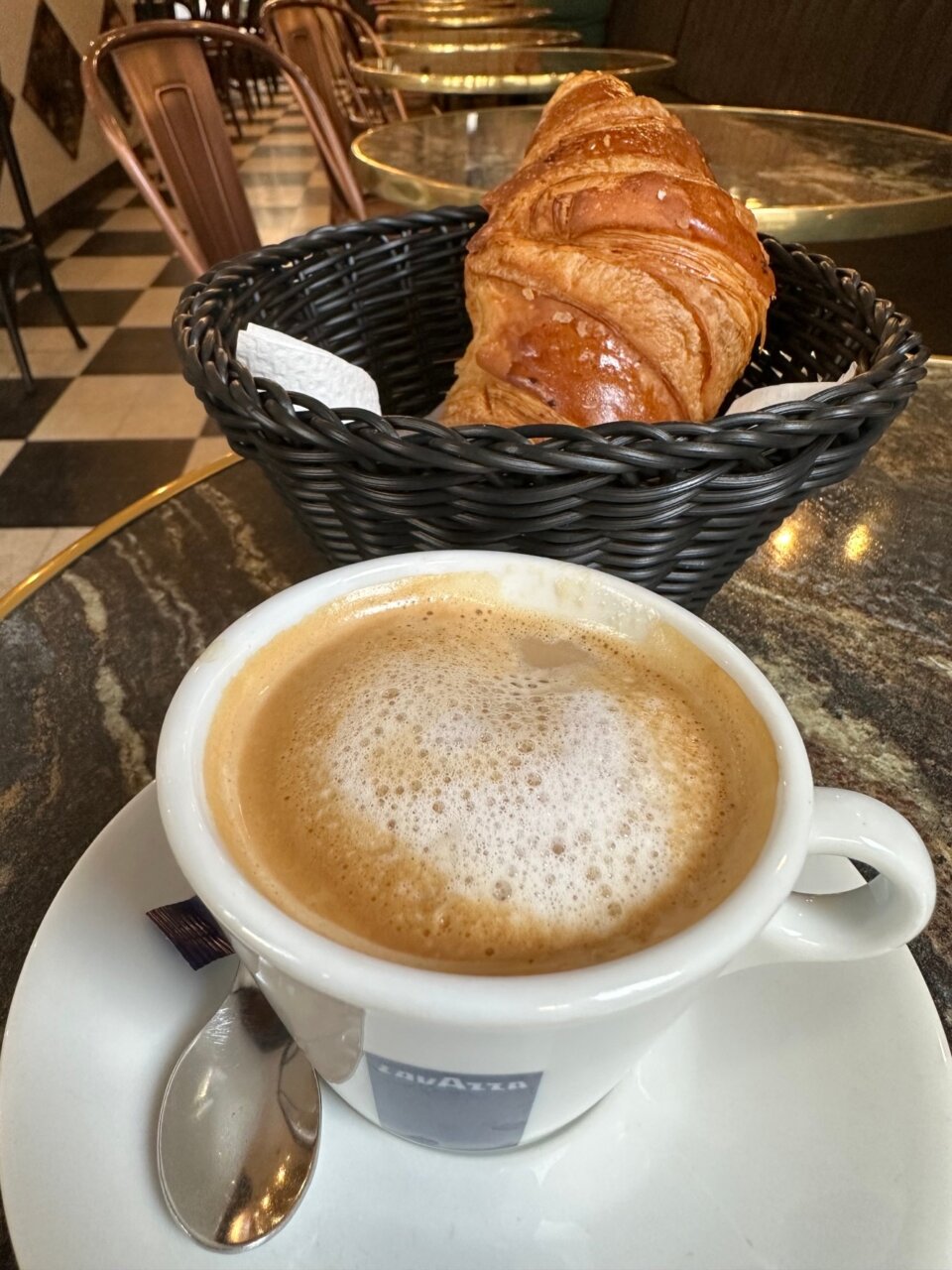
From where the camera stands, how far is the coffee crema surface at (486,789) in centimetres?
27

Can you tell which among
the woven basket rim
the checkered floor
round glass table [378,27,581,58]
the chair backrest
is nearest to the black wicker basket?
the woven basket rim

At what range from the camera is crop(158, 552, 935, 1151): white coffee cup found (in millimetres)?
229

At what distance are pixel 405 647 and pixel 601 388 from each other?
316 millimetres

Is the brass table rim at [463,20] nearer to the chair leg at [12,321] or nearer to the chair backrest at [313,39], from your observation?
the chair backrest at [313,39]

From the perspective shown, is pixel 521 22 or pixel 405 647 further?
pixel 521 22

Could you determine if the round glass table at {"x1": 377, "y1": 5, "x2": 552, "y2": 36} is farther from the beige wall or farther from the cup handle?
the cup handle

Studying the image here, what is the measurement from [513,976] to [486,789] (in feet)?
0.22

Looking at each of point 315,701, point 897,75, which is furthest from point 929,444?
point 897,75

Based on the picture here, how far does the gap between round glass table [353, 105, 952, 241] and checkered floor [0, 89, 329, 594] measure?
31.6 inches

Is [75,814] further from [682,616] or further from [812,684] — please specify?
[812,684]

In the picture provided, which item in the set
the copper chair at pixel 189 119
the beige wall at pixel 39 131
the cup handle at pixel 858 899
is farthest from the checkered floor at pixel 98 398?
the cup handle at pixel 858 899

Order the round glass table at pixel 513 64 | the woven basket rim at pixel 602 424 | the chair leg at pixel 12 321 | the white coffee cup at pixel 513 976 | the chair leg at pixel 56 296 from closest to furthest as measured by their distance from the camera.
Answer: the white coffee cup at pixel 513 976 → the woven basket rim at pixel 602 424 → the round glass table at pixel 513 64 → the chair leg at pixel 12 321 → the chair leg at pixel 56 296

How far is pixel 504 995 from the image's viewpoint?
22 cm

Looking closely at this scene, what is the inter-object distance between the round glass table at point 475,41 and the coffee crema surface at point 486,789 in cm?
211
